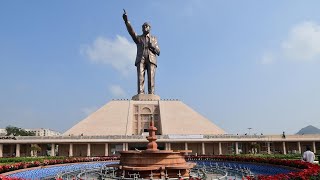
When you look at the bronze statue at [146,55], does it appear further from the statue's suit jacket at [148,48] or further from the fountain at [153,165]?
the fountain at [153,165]

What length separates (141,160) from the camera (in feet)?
48.5

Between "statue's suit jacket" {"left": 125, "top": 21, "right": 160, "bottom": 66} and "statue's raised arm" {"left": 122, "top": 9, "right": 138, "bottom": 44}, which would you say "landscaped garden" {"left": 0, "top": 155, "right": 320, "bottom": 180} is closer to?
"statue's raised arm" {"left": 122, "top": 9, "right": 138, "bottom": 44}

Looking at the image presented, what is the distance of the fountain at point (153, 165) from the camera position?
14.2 metres

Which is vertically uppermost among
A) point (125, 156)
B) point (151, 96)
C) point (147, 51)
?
point (147, 51)

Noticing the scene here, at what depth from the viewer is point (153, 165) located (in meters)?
14.6

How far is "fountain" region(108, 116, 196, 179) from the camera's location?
1417 centimetres

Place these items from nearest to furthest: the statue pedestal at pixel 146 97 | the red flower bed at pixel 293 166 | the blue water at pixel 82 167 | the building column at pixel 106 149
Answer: the red flower bed at pixel 293 166, the blue water at pixel 82 167, the building column at pixel 106 149, the statue pedestal at pixel 146 97

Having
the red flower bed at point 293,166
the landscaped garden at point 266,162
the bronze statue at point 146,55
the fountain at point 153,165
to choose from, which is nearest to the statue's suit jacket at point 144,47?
the bronze statue at point 146,55

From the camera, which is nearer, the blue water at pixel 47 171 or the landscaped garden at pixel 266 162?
the landscaped garden at pixel 266 162

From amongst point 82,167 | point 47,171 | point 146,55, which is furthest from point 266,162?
point 146,55

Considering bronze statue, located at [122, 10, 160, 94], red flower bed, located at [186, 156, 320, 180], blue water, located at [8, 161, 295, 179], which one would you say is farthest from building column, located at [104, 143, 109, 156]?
bronze statue, located at [122, 10, 160, 94]

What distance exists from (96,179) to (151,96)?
117 ft

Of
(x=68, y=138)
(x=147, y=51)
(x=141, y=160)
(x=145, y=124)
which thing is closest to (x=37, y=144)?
(x=68, y=138)

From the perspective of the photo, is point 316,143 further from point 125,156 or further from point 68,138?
point 125,156
